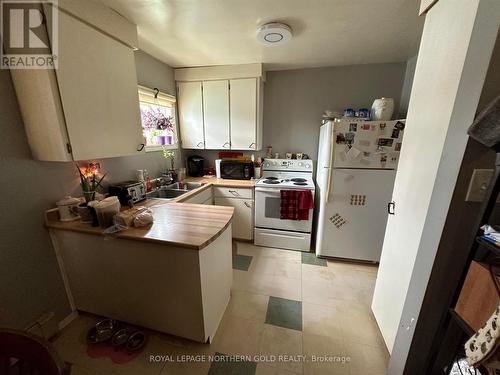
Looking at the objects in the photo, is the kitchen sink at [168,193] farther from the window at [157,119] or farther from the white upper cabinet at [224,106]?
the white upper cabinet at [224,106]

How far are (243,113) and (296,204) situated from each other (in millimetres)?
1395

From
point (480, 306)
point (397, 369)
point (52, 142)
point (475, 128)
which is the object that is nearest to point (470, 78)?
point (475, 128)

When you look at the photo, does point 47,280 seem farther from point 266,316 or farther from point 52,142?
point 266,316

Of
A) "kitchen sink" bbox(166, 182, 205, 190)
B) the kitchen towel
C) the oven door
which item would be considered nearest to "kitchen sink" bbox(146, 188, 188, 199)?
"kitchen sink" bbox(166, 182, 205, 190)

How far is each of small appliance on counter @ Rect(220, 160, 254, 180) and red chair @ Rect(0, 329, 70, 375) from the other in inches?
92.1

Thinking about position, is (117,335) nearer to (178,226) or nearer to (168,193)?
(178,226)

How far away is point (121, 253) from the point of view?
1304mm

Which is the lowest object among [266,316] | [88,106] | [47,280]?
[266,316]

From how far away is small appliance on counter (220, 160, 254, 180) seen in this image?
2.78m

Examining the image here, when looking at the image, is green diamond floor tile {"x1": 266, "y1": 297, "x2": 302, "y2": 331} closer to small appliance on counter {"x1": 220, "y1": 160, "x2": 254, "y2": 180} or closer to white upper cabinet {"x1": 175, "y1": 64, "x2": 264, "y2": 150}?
small appliance on counter {"x1": 220, "y1": 160, "x2": 254, "y2": 180}

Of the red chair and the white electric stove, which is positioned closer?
the red chair

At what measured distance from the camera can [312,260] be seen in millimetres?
2385

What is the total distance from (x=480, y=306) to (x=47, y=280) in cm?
239

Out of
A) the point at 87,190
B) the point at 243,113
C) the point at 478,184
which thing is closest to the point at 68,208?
the point at 87,190
